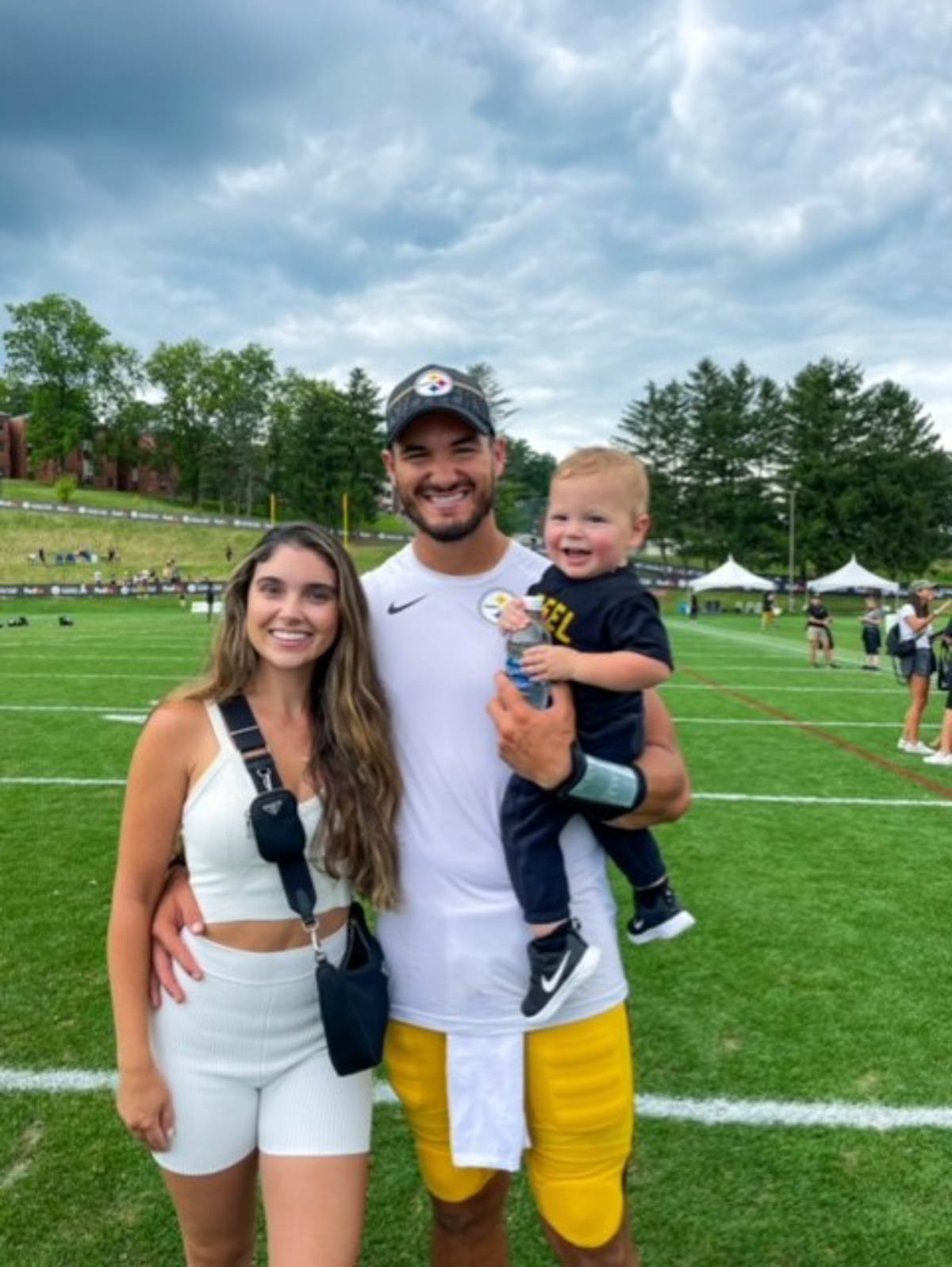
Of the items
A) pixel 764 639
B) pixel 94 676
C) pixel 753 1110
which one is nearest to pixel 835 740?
pixel 753 1110

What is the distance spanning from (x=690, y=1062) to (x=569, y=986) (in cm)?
204

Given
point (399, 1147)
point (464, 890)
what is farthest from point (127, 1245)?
point (464, 890)

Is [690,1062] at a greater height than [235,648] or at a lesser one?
lesser

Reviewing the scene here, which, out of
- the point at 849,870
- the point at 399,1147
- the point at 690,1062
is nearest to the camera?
the point at 399,1147

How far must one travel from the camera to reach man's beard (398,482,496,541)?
2098 mm

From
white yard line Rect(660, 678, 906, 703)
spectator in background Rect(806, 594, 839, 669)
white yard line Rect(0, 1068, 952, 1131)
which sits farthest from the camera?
spectator in background Rect(806, 594, 839, 669)

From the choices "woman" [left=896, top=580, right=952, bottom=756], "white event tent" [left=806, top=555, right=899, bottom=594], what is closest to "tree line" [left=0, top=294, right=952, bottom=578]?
"white event tent" [left=806, top=555, right=899, bottom=594]

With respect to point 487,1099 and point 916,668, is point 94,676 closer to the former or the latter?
point 916,668

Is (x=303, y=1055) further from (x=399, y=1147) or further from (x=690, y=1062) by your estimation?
(x=690, y=1062)

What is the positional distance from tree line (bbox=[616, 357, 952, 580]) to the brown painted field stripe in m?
48.2

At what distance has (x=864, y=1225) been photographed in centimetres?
273

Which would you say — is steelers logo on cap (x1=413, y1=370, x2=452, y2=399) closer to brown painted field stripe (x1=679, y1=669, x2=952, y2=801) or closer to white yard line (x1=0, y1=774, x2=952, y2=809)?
white yard line (x1=0, y1=774, x2=952, y2=809)

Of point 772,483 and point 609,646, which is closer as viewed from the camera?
point 609,646

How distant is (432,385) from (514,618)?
587mm
